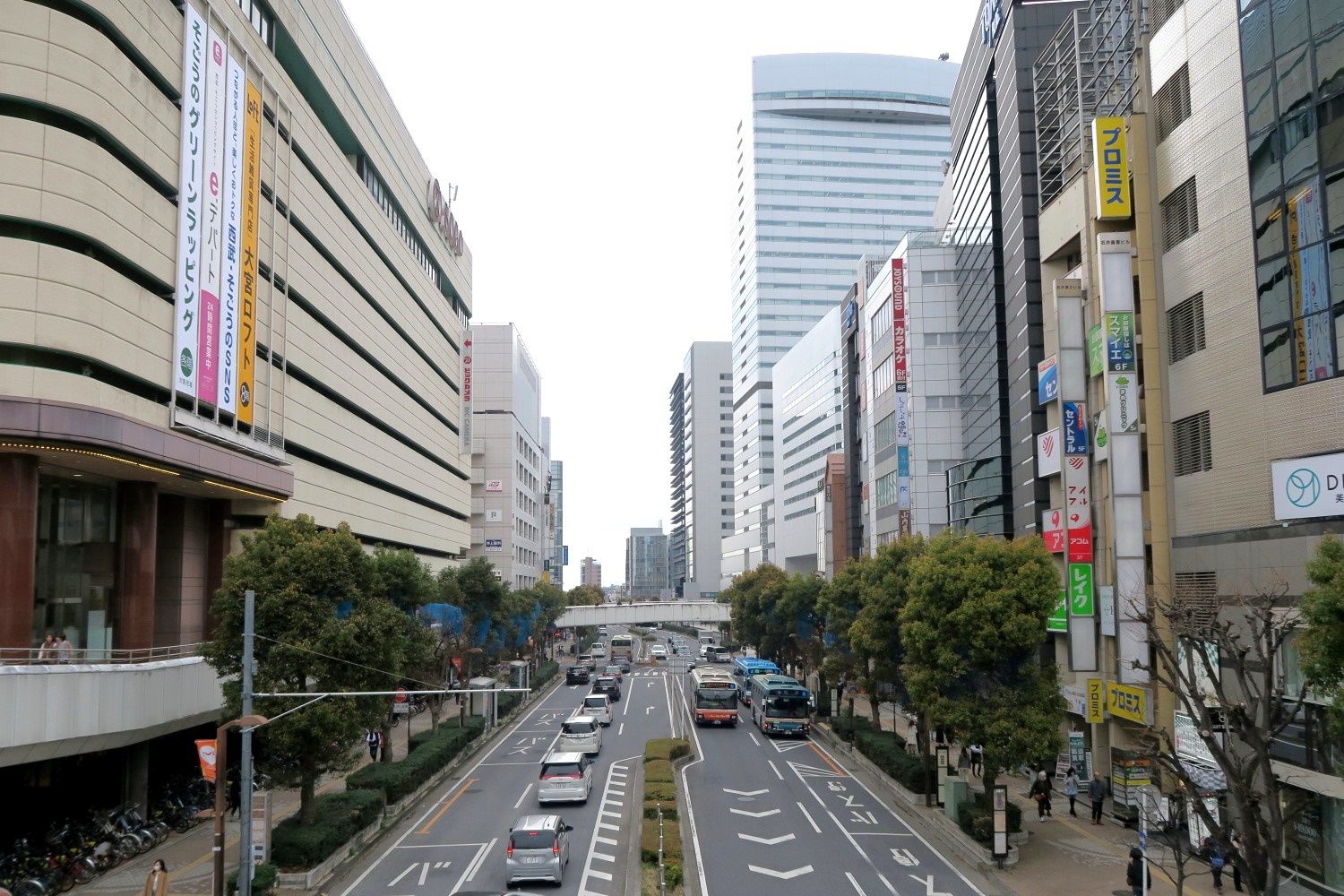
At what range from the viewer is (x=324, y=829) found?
2773cm

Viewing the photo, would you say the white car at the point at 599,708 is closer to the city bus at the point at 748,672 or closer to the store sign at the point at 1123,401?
the city bus at the point at 748,672

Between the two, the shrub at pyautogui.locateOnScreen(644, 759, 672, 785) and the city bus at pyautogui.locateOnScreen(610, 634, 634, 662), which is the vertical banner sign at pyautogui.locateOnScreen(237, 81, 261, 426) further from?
the city bus at pyautogui.locateOnScreen(610, 634, 634, 662)

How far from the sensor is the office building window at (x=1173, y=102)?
103 feet

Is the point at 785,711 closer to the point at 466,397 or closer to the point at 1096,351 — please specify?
the point at 1096,351

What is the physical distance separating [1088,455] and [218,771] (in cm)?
2816

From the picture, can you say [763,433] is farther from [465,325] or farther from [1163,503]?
[1163,503]

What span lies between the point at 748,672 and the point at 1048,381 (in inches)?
1378

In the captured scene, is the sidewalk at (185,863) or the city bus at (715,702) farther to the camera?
the city bus at (715,702)

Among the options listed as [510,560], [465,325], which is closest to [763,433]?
[510,560]

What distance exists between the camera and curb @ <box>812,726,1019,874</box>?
27.9 meters

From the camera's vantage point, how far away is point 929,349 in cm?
6425

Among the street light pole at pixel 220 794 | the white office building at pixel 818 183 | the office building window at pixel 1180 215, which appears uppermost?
the white office building at pixel 818 183

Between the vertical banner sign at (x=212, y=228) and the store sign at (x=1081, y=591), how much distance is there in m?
29.7

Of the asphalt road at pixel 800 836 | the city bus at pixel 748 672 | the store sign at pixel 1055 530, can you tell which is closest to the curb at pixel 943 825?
the asphalt road at pixel 800 836
